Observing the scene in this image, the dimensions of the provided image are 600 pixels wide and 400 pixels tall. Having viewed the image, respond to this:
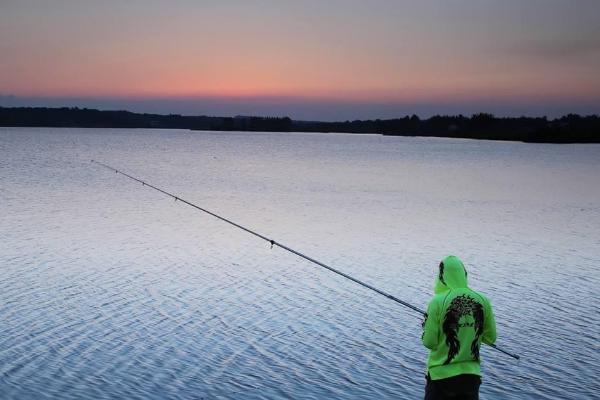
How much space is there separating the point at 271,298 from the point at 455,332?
31.0ft

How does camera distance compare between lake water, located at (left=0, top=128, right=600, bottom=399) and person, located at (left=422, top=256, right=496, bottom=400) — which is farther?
lake water, located at (left=0, top=128, right=600, bottom=399)

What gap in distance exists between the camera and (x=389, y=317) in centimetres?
1310

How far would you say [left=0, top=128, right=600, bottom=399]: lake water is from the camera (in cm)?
979

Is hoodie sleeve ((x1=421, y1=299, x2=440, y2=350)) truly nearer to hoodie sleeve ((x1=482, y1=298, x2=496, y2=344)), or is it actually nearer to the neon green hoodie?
the neon green hoodie

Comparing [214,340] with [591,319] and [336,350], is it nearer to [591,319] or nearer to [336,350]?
[336,350]

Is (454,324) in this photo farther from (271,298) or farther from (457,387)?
(271,298)

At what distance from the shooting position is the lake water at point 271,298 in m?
9.79

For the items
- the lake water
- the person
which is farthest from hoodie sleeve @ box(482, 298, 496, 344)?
the lake water

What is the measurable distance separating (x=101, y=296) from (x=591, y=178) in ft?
167

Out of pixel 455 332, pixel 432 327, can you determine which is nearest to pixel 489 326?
pixel 455 332

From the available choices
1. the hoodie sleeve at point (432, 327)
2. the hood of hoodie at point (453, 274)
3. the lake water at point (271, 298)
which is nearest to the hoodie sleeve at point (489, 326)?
the hood of hoodie at point (453, 274)

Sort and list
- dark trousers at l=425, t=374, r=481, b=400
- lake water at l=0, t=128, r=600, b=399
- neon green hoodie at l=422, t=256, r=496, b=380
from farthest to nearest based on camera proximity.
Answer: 1. lake water at l=0, t=128, r=600, b=399
2. dark trousers at l=425, t=374, r=481, b=400
3. neon green hoodie at l=422, t=256, r=496, b=380

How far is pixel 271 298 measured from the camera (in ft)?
47.5

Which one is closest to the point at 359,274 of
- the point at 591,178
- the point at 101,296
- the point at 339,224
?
the point at 101,296
